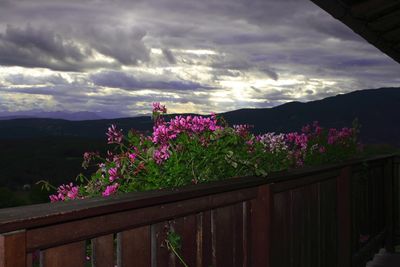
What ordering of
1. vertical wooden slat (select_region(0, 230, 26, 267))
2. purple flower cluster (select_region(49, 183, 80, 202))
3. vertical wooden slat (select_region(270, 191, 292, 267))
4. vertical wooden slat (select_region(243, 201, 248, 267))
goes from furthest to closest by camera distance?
vertical wooden slat (select_region(270, 191, 292, 267)) < vertical wooden slat (select_region(243, 201, 248, 267)) < purple flower cluster (select_region(49, 183, 80, 202)) < vertical wooden slat (select_region(0, 230, 26, 267))

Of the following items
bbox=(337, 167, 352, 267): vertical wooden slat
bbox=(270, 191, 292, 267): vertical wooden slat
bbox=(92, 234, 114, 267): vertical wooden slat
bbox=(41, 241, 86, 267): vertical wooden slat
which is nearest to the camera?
bbox=(41, 241, 86, 267): vertical wooden slat

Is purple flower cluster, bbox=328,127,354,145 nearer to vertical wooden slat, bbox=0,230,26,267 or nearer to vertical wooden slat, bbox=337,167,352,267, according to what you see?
vertical wooden slat, bbox=337,167,352,267

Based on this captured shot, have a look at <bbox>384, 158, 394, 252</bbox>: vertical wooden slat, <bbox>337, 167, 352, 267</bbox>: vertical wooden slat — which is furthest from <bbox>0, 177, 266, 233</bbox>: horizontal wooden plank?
<bbox>384, 158, 394, 252</bbox>: vertical wooden slat

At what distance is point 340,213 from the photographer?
5273mm

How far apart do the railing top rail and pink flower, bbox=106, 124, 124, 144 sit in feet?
1.68

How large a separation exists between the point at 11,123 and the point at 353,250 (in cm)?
7357

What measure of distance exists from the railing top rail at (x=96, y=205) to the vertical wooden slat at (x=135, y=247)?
0.43 ft

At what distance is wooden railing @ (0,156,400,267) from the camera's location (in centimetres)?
173

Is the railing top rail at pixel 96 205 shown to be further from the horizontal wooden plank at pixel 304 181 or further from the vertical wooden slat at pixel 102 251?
the horizontal wooden plank at pixel 304 181

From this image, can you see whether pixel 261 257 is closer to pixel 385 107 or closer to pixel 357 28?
pixel 357 28

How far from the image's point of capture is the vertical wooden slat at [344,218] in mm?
5246

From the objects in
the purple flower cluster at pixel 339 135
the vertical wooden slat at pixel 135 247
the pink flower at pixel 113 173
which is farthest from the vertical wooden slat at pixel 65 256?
the purple flower cluster at pixel 339 135

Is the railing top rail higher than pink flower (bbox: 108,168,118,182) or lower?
lower

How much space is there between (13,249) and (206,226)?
49.4 inches
